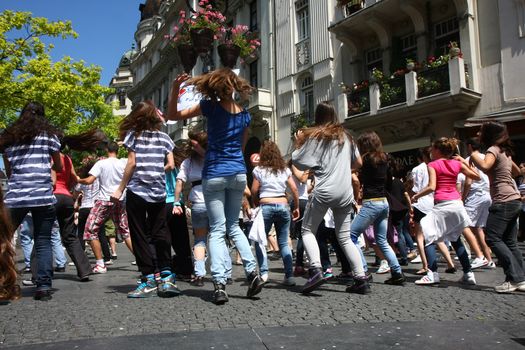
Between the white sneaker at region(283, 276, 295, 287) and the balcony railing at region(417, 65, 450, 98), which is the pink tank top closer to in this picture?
the white sneaker at region(283, 276, 295, 287)

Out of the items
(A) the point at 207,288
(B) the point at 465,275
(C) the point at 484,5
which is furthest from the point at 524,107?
(A) the point at 207,288

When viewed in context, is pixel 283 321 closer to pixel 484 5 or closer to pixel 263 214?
pixel 263 214

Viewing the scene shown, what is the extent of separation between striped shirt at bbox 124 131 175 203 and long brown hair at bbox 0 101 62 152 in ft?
2.90

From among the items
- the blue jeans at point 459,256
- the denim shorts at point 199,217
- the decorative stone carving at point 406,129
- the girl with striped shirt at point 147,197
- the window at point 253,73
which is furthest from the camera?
the window at point 253,73

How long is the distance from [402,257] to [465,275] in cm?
223

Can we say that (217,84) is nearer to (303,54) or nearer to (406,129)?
(406,129)

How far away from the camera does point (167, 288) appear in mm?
4453

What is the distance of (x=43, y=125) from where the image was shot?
476cm

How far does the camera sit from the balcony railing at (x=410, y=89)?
1397 cm

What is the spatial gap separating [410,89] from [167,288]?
12867 millimetres

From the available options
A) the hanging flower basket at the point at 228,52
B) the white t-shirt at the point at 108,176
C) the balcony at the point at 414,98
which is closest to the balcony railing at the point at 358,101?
the balcony at the point at 414,98

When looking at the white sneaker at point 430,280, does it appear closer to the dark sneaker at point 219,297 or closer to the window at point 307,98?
the dark sneaker at point 219,297

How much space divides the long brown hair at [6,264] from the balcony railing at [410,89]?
13.8 meters

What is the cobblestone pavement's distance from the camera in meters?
3.19
